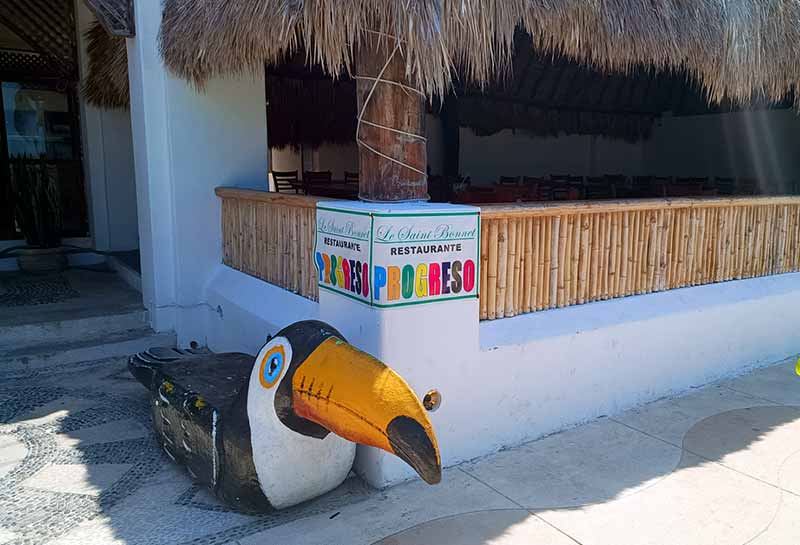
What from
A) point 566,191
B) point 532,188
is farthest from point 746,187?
point 532,188

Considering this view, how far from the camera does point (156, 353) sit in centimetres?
459

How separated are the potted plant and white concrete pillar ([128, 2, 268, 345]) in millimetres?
2752

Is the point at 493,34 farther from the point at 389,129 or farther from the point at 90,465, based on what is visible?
the point at 90,465

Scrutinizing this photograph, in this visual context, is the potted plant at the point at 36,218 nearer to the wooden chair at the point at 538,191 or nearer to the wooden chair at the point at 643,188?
the wooden chair at the point at 538,191

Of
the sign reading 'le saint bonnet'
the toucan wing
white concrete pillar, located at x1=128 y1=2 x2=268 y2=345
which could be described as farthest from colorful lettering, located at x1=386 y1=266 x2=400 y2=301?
white concrete pillar, located at x1=128 y1=2 x2=268 y2=345

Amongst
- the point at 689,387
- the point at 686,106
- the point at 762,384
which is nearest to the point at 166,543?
the point at 689,387

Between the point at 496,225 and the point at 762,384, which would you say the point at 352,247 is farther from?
the point at 762,384

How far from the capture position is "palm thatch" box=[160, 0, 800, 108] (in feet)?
10.6

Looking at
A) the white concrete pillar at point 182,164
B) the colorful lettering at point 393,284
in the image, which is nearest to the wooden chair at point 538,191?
the white concrete pillar at point 182,164

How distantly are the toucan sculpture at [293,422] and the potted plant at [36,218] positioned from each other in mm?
5294

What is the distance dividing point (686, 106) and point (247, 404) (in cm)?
1376

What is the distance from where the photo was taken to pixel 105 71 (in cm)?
717

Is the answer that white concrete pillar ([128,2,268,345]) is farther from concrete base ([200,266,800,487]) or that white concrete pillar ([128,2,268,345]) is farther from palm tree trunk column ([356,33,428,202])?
palm tree trunk column ([356,33,428,202])

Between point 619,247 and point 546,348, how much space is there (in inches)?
44.5
